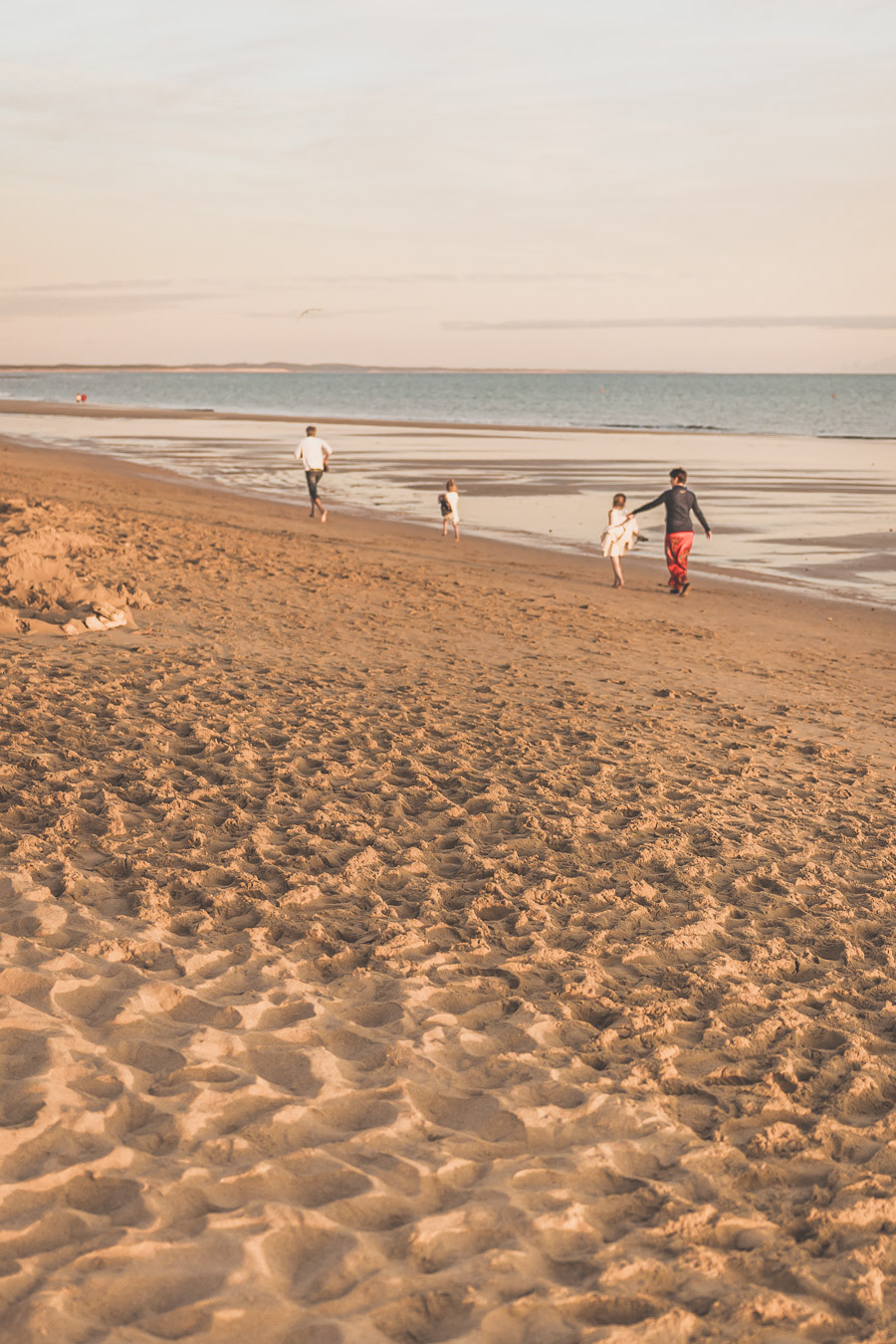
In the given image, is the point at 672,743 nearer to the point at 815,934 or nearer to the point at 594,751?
the point at 594,751

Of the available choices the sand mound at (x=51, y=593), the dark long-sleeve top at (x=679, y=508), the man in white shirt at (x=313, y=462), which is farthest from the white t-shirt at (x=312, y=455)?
the sand mound at (x=51, y=593)

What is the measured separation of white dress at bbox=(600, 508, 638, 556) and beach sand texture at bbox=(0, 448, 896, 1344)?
15.8 ft

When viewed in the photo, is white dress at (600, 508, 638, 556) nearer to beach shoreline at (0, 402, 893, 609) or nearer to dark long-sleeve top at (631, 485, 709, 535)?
dark long-sleeve top at (631, 485, 709, 535)

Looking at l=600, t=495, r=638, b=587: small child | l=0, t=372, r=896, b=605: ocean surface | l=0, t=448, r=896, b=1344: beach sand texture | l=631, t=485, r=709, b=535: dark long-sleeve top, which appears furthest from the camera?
l=0, t=372, r=896, b=605: ocean surface

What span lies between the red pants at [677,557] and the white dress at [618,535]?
0.47 metres

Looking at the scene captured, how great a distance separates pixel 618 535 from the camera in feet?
45.7

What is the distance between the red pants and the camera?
46.3ft

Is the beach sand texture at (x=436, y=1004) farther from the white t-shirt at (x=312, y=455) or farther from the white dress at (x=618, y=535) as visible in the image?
the white t-shirt at (x=312, y=455)

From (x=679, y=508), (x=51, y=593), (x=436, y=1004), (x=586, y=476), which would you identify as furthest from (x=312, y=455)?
(x=436, y=1004)

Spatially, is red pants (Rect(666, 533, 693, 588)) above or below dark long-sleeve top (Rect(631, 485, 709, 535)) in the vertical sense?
below

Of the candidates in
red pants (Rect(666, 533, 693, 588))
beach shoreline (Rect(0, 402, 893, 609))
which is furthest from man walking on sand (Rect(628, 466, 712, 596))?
beach shoreline (Rect(0, 402, 893, 609))

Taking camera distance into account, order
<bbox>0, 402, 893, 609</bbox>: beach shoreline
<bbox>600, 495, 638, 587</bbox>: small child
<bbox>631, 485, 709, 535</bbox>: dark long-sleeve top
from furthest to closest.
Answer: <bbox>0, 402, 893, 609</bbox>: beach shoreline
<bbox>631, 485, 709, 535</bbox>: dark long-sleeve top
<bbox>600, 495, 638, 587</bbox>: small child

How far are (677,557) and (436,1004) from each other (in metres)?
10.6

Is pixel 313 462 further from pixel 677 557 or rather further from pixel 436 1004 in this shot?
pixel 436 1004
